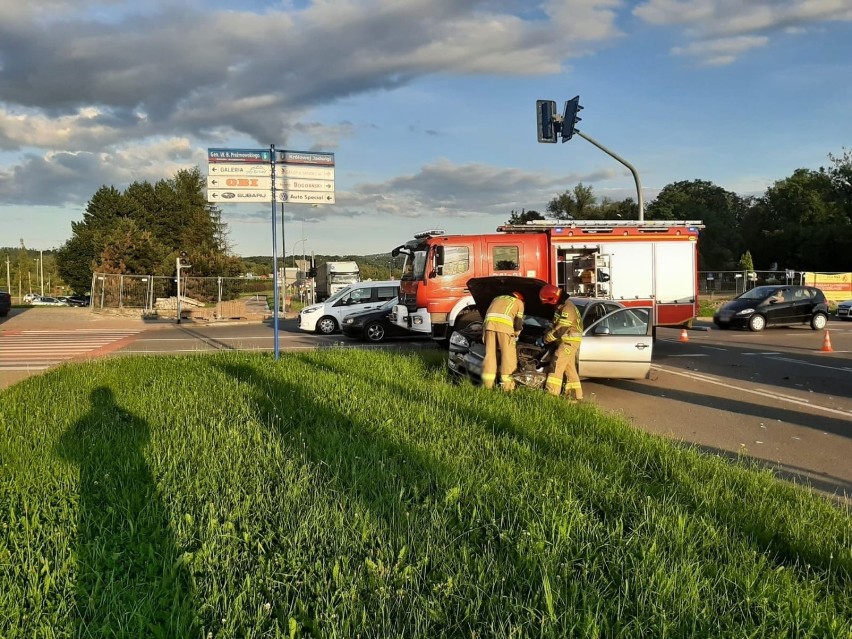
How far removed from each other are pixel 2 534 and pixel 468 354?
688 cm

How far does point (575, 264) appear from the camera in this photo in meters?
14.8

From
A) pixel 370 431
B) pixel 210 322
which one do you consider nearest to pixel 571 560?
pixel 370 431

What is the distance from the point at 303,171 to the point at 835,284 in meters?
35.5

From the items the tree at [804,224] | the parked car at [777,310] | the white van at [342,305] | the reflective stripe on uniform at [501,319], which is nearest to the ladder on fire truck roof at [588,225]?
the reflective stripe on uniform at [501,319]

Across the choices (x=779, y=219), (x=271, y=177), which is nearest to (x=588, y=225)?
(x=271, y=177)

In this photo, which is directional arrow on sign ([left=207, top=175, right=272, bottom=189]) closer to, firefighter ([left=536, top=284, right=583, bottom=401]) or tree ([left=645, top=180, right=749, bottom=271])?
firefighter ([left=536, top=284, right=583, bottom=401])

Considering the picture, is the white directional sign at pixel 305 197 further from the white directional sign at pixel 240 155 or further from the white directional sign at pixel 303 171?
the white directional sign at pixel 240 155

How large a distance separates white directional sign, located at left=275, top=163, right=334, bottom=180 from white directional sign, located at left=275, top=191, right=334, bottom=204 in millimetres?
313

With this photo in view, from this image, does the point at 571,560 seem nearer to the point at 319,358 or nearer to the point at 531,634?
the point at 531,634

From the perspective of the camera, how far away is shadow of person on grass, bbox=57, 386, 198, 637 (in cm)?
282

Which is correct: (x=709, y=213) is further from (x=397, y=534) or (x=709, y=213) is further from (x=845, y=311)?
(x=397, y=534)

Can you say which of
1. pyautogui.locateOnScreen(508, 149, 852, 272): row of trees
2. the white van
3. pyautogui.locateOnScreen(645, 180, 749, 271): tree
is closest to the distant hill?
the white van

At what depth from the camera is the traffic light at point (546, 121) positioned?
632 inches

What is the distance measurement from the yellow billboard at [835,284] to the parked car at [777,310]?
16782mm
